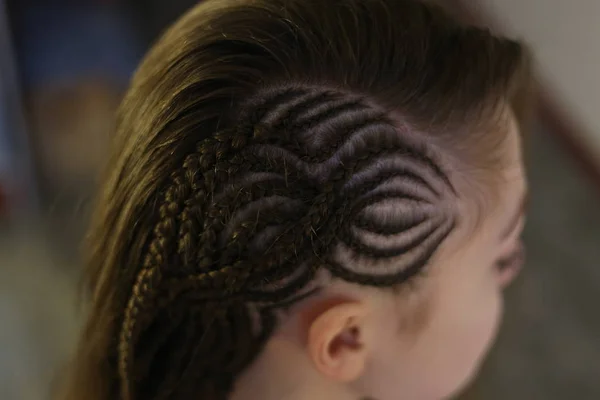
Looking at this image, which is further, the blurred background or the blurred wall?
the blurred wall

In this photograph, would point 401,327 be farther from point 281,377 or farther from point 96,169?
point 96,169

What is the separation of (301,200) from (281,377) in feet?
0.65

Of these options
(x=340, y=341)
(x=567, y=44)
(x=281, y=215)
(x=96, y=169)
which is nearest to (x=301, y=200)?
(x=281, y=215)

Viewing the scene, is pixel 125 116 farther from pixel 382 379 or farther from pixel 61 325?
pixel 61 325

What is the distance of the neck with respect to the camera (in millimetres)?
677

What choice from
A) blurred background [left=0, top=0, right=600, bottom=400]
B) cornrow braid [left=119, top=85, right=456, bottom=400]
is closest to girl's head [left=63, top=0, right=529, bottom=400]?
cornrow braid [left=119, top=85, right=456, bottom=400]

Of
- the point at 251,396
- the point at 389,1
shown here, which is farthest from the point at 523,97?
the point at 251,396

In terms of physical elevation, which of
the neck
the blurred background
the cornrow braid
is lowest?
the blurred background

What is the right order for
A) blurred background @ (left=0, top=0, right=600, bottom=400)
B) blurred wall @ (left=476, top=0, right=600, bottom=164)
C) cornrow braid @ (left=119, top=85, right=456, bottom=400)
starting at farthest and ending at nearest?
blurred wall @ (left=476, top=0, right=600, bottom=164)
blurred background @ (left=0, top=0, right=600, bottom=400)
cornrow braid @ (left=119, top=85, right=456, bottom=400)

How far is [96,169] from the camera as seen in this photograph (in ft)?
4.66

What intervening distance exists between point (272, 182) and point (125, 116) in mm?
214

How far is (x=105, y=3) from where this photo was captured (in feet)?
6.63

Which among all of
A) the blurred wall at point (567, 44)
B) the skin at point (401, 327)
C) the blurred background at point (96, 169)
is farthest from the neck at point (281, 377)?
the blurred wall at point (567, 44)

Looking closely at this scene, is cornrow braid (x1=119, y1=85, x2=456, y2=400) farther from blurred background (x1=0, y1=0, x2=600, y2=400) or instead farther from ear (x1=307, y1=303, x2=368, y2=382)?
blurred background (x1=0, y1=0, x2=600, y2=400)
